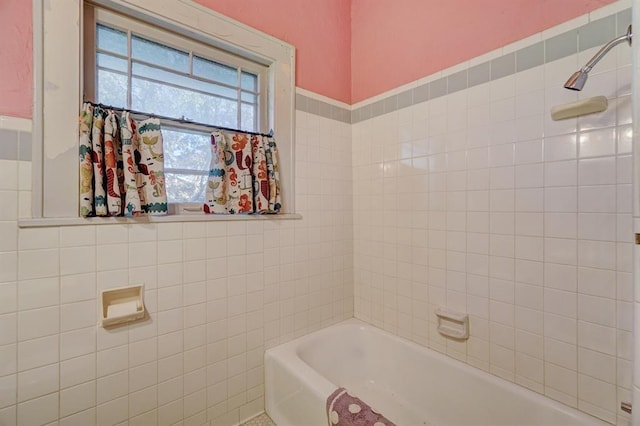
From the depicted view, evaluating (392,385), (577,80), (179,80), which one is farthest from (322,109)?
(392,385)

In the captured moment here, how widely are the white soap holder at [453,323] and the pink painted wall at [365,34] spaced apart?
1.36 meters

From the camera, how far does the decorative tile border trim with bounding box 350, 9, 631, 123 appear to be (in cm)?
105

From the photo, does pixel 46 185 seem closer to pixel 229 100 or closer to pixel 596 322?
pixel 229 100

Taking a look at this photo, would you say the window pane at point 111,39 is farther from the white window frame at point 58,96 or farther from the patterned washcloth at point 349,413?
the patterned washcloth at point 349,413

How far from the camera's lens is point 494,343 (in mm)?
1358

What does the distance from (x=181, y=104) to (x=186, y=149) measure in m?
0.23

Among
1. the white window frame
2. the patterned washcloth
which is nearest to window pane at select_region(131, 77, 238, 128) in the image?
the white window frame

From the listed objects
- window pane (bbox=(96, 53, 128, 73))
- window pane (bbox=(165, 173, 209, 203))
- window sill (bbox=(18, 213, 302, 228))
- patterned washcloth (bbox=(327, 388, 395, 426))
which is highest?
window pane (bbox=(96, 53, 128, 73))

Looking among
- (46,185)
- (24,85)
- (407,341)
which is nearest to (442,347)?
(407,341)

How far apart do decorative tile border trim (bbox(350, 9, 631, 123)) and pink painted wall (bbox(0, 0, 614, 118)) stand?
7cm

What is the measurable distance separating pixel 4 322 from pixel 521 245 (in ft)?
6.87

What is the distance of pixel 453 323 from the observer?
1496mm

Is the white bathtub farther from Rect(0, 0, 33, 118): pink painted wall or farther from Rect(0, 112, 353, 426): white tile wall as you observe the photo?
Rect(0, 0, 33, 118): pink painted wall

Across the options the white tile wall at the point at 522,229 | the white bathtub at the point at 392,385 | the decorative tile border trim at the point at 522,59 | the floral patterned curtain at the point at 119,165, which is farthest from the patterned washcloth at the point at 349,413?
the decorative tile border trim at the point at 522,59
